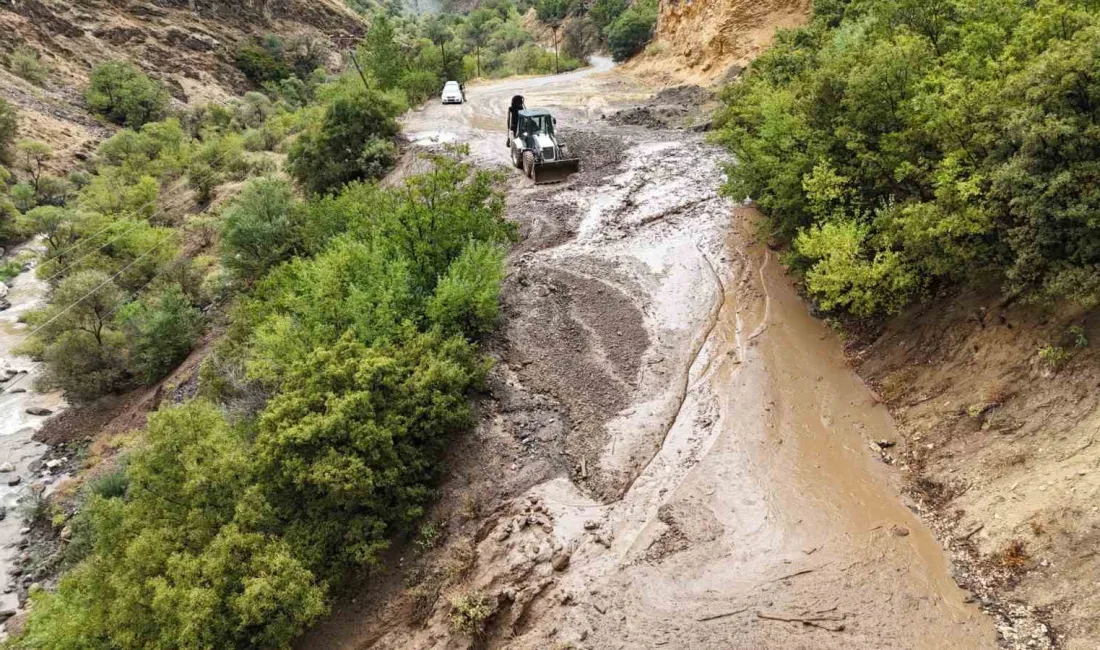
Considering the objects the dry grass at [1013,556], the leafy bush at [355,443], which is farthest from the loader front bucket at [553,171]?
the dry grass at [1013,556]

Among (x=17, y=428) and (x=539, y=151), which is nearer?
(x=539, y=151)

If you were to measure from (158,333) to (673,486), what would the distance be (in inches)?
950

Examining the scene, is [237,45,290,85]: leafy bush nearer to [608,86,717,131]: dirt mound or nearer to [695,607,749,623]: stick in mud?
[608,86,717,131]: dirt mound

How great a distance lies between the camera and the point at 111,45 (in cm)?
5691

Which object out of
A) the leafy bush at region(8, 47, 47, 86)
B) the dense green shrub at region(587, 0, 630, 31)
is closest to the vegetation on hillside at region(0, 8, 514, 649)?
the leafy bush at region(8, 47, 47, 86)

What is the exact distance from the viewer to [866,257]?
1410 cm

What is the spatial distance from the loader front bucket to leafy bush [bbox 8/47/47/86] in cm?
5427

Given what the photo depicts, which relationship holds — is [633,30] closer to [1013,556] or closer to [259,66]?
[259,66]

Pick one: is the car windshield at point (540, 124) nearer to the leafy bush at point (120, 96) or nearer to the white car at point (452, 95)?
the white car at point (452, 95)

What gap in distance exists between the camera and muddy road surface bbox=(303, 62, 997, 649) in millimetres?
9227

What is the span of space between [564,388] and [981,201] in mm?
9592

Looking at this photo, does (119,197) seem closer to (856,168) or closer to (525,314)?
(525,314)

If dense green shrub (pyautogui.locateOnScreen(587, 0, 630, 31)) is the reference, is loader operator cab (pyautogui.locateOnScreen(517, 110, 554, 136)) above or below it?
below

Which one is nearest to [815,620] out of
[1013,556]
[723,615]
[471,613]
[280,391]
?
[723,615]
